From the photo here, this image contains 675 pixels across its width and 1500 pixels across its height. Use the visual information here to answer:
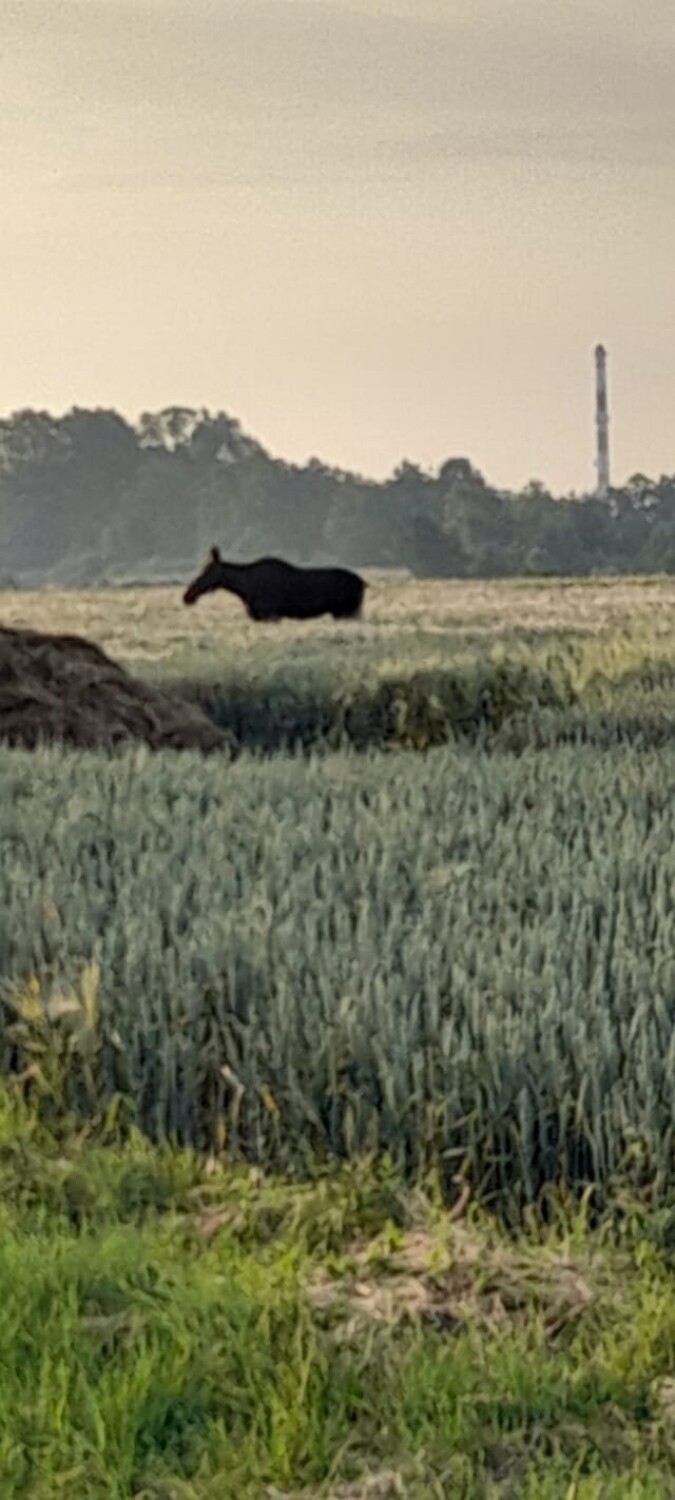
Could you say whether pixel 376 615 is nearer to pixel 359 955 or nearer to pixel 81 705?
pixel 81 705

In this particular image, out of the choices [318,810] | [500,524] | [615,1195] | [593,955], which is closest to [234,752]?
[318,810]

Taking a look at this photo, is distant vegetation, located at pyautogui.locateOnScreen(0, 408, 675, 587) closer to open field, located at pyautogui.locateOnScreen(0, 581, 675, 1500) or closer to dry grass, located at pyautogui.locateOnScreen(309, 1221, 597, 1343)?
open field, located at pyautogui.locateOnScreen(0, 581, 675, 1500)

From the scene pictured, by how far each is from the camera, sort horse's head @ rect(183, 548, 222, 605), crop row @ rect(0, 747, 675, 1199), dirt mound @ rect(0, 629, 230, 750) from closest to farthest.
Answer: crop row @ rect(0, 747, 675, 1199) → dirt mound @ rect(0, 629, 230, 750) → horse's head @ rect(183, 548, 222, 605)

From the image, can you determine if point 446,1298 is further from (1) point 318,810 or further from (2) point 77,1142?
(1) point 318,810

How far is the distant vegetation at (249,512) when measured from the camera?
24.0 metres

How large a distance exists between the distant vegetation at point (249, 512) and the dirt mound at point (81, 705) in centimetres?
611

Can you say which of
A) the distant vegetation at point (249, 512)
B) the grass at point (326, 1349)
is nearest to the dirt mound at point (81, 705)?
the distant vegetation at point (249, 512)

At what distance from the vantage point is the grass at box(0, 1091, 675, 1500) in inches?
132

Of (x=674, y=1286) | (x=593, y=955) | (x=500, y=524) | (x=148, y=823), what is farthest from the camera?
(x=500, y=524)

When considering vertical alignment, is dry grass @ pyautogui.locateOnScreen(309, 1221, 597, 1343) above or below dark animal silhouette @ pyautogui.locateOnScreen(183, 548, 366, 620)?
below

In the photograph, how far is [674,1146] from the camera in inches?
170

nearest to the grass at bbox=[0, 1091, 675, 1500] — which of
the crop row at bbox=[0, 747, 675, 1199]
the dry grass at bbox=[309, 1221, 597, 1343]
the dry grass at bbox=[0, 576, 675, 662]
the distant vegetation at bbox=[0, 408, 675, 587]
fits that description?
the dry grass at bbox=[309, 1221, 597, 1343]

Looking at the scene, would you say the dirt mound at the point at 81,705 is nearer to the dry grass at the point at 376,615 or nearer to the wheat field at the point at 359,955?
the dry grass at the point at 376,615

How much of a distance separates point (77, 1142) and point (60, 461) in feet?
86.3
